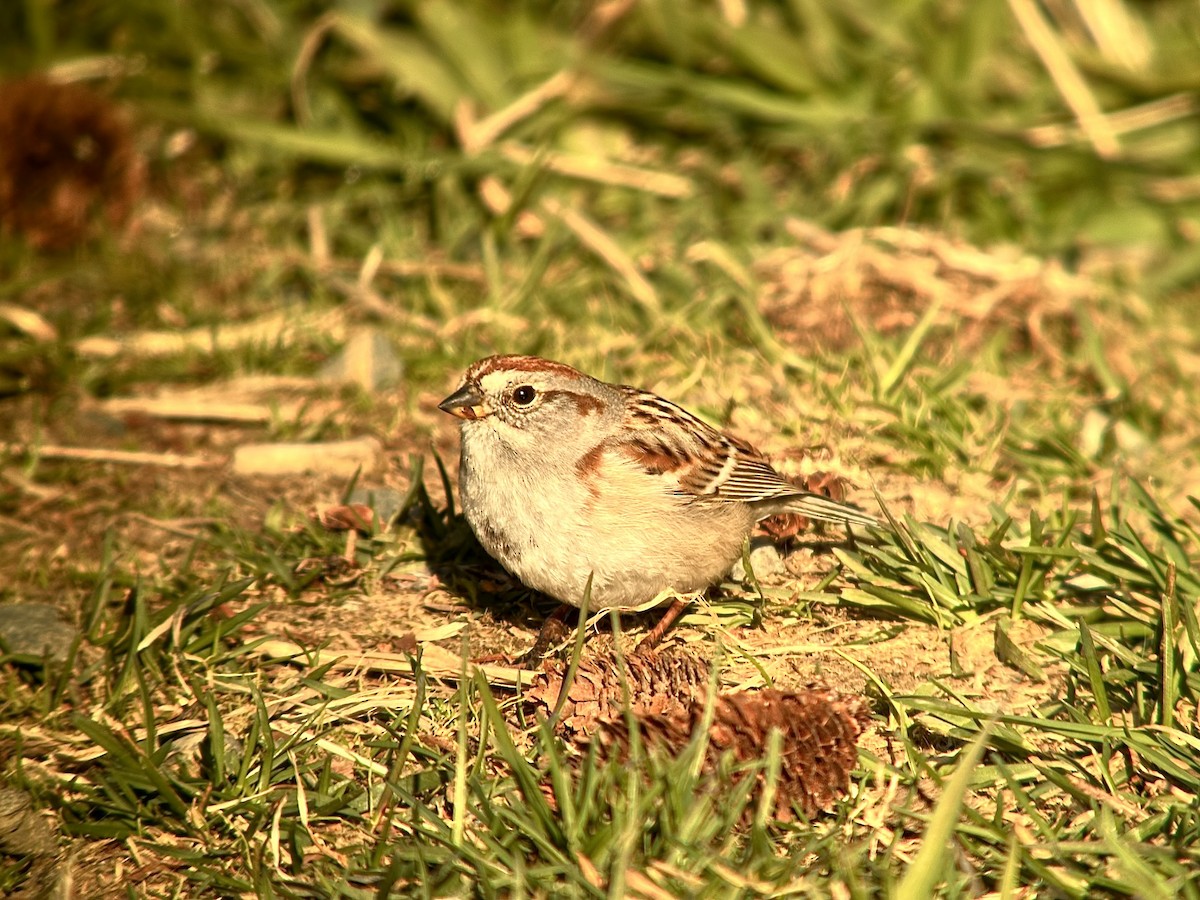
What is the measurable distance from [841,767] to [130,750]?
1.73 m

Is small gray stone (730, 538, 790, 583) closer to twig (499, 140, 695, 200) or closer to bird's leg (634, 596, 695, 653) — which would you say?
bird's leg (634, 596, 695, 653)

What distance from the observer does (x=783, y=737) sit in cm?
300

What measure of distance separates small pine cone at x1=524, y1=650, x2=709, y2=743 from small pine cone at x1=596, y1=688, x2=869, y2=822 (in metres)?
0.04

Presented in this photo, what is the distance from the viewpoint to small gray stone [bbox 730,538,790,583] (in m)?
3.79

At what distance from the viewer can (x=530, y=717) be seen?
3.16 meters

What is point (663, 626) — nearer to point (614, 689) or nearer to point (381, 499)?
point (614, 689)

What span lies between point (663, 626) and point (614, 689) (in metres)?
0.43

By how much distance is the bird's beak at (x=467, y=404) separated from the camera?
11.3ft

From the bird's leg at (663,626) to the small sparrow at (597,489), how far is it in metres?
0.02

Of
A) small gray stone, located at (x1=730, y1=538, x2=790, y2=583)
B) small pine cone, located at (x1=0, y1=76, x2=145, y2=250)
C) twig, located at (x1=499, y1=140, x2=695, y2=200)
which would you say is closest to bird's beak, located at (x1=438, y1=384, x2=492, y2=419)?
small gray stone, located at (x1=730, y1=538, x2=790, y2=583)

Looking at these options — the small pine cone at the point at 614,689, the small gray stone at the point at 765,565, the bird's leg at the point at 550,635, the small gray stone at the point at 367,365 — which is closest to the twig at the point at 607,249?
the small gray stone at the point at 367,365

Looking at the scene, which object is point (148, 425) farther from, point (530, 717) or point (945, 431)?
point (945, 431)

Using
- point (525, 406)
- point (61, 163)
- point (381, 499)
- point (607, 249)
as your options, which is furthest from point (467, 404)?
point (61, 163)

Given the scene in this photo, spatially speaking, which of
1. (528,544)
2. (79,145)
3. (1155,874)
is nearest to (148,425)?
(79,145)
